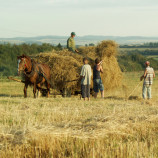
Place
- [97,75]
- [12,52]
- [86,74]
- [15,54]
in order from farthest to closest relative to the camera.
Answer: [15,54] → [12,52] → [97,75] → [86,74]

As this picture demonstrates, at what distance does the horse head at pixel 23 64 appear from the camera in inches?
566

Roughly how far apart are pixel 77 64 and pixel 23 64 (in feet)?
7.42

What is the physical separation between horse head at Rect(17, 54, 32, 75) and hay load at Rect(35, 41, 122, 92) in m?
1.06

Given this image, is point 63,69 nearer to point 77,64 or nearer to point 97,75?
point 77,64

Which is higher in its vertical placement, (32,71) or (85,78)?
(32,71)

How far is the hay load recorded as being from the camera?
14797mm

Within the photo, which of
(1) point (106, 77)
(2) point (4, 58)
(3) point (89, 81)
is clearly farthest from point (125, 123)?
(2) point (4, 58)

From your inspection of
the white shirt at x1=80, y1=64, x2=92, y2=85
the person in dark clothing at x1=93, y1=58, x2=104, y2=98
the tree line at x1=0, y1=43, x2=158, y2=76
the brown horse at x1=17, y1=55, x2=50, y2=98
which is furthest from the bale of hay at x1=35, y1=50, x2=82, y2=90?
the tree line at x1=0, y1=43, x2=158, y2=76

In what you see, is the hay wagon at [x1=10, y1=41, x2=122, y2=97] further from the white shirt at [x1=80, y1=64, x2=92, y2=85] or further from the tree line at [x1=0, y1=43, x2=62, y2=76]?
the tree line at [x1=0, y1=43, x2=62, y2=76]

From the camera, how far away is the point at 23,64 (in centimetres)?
1441

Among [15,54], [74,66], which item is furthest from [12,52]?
[74,66]

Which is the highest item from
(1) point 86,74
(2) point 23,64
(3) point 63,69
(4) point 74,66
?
(2) point 23,64

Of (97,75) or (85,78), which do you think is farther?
(97,75)

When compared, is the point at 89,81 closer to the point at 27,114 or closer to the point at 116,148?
the point at 27,114
